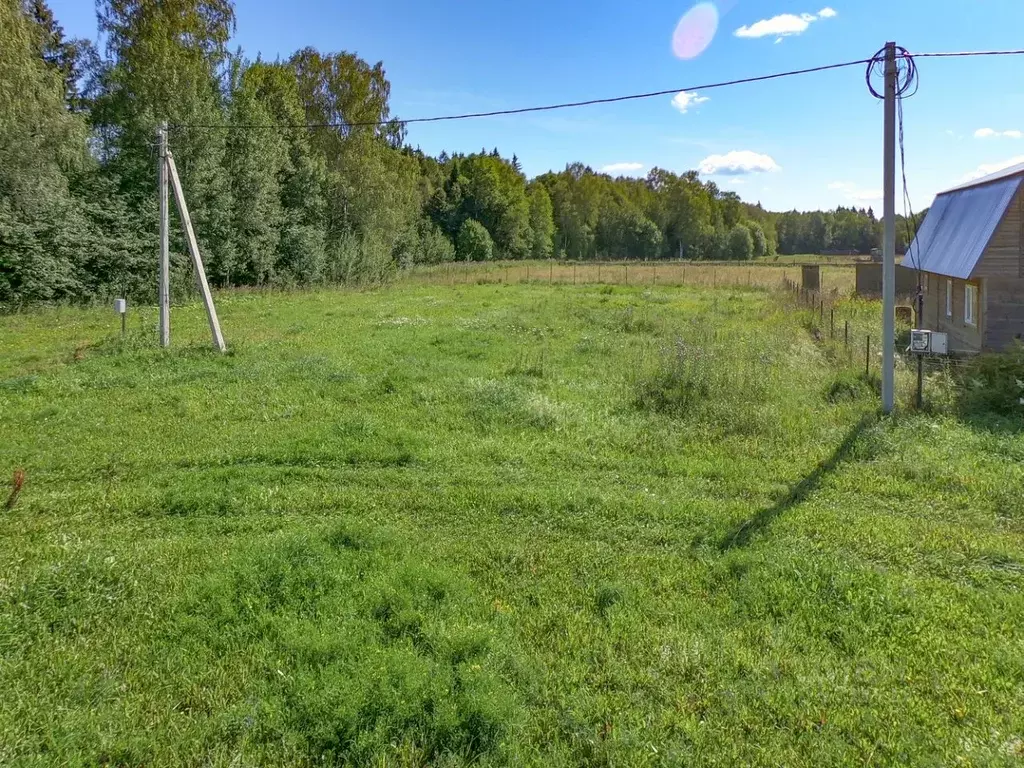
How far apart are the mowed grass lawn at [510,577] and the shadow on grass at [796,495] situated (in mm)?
46

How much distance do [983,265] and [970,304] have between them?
5.08 feet

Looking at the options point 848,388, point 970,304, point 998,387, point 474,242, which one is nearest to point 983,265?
point 970,304

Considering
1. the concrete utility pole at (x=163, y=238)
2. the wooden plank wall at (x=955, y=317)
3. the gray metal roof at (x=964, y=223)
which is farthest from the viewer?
the concrete utility pole at (x=163, y=238)

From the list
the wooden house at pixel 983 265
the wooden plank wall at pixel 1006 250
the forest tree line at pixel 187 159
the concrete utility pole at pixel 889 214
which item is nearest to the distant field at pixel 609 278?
the forest tree line at pixel 187 159

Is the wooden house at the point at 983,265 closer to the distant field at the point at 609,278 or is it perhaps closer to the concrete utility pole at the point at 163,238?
the concrete utility pole at the point at 163,238

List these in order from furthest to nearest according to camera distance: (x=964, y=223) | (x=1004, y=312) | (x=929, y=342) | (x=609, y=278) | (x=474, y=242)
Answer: (x=474, y=242) < (x=609, y=278) < (x=964, y=223) < (x=1004, y=312) < (x=929, y=342)

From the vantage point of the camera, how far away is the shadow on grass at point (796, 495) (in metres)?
5.23

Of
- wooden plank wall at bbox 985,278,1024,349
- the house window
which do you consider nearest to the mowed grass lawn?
wooden plank wall at bbox 985,278,1024,349

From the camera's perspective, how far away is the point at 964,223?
14188 mm

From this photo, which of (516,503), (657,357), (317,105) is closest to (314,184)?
(317,105)

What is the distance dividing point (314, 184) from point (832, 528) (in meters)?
31.3

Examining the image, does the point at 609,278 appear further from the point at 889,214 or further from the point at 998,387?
the point at 889,214

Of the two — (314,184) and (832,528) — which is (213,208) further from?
(832,528)

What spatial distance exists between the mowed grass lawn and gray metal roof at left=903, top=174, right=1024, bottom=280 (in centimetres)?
546
